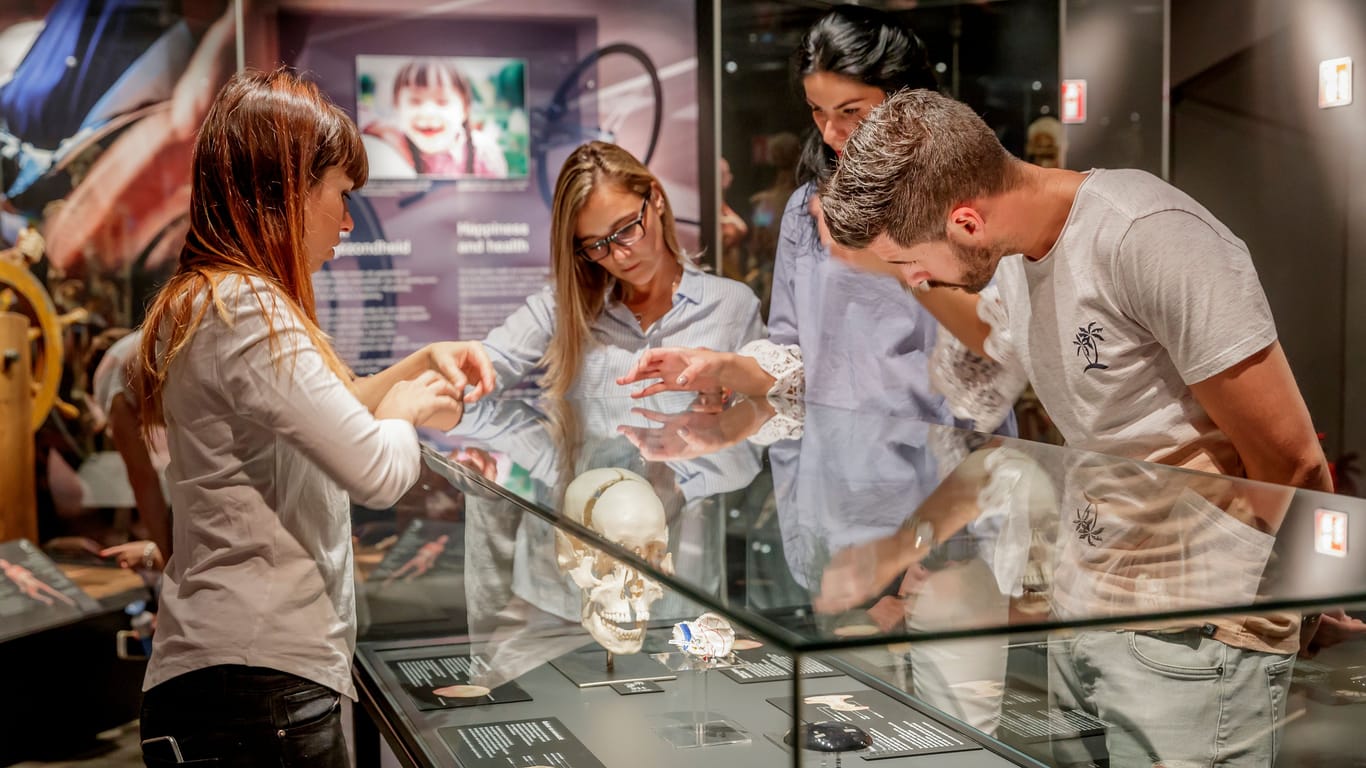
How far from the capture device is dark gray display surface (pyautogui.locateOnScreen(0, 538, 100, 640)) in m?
4.54

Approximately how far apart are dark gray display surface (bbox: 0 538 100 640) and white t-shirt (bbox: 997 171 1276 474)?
3.79 m

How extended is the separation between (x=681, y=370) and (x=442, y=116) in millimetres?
2486

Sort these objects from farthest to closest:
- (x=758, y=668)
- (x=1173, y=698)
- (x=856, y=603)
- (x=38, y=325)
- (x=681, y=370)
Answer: (x=38, y=325) → (x=681, y=370) → (x=758, y=668) → (x=1173, y=698) → (x=856, y=603)

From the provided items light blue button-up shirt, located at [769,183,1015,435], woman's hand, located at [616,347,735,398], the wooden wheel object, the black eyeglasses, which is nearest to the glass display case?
woman's hand, located at [616,347,735,398]

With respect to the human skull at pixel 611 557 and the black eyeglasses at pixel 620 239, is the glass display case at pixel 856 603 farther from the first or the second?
the black eyeglasses at pixel 620 239

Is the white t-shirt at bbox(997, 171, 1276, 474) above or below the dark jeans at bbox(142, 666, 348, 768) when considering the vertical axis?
above

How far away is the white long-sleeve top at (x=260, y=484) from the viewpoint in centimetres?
168

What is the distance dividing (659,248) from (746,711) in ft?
5.74

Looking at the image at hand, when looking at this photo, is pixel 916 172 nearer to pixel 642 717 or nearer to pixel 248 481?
pixel 642 717

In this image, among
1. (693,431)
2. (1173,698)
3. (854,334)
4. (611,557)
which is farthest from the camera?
(854,334)

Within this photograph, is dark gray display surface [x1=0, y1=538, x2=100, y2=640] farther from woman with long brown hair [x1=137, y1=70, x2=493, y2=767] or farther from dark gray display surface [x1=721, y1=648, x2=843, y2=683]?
dark gray display surface [x1=721, y1=648, x2=843, y2=683]

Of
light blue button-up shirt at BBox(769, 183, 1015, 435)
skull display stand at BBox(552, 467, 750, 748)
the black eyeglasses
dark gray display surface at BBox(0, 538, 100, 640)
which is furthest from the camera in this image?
dark gray display surface at BBox(0, 538, 100, 640)

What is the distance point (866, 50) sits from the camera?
298 cm

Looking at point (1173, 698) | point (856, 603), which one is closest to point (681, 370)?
point (1173, 698)
